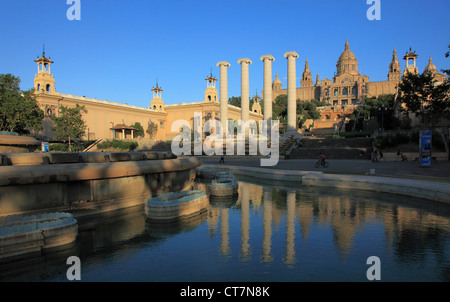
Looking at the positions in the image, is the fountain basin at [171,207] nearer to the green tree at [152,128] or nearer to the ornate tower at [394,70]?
the green tree at [152,128]

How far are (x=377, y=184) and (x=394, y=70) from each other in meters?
165

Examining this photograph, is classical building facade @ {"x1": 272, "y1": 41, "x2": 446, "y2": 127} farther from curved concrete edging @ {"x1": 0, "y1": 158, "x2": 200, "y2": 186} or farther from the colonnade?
curved concrete edging @ {"x1": 0, "y1": 158, "x2": 200, "y2": 186}

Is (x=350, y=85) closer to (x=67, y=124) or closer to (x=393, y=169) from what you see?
(x=67, y=124)

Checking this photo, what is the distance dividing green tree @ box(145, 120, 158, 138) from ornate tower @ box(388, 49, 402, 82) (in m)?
122

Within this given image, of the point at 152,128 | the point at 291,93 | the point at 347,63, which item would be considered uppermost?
the point at 347,63

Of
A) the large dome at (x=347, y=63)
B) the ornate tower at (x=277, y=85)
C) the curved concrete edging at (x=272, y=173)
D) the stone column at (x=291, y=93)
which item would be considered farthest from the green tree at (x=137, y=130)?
the large dome at (x=347, y=63)

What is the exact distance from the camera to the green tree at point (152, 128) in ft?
262

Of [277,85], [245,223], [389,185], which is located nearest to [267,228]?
[245,223]

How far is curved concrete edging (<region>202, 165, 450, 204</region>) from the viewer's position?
35.5 feet

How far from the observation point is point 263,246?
670 centimetres

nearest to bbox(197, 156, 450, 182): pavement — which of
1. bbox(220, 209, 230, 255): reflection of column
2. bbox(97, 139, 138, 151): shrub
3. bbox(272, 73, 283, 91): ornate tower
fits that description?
bbox(220, 209, 230, 255): reflection of column

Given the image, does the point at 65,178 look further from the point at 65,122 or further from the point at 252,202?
the point at 65,122

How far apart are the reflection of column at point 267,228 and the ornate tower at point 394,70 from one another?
15771cm
